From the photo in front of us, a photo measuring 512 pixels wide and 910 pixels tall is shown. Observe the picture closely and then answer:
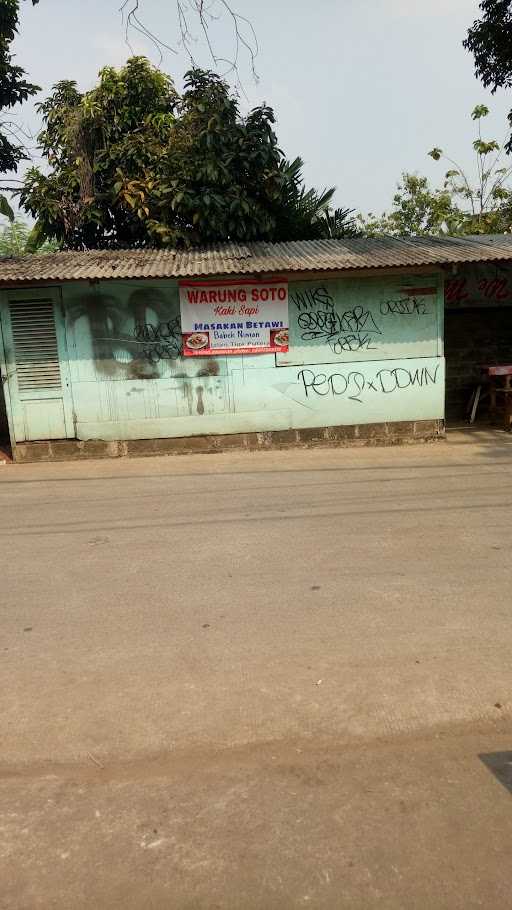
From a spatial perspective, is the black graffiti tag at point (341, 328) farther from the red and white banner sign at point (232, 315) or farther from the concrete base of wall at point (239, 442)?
the concrete base of wall at point (239, 442)

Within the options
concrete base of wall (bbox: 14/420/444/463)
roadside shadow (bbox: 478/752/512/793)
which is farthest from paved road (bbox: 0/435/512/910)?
concrete base of wall (bbox: 14/420/444/463)

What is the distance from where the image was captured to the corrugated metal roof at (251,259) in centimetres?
891

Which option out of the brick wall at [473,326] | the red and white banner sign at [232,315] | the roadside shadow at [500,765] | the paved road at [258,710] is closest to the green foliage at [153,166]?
the red and white banner sign at [232,315]

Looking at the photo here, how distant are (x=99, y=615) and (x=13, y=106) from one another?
40.4 ft

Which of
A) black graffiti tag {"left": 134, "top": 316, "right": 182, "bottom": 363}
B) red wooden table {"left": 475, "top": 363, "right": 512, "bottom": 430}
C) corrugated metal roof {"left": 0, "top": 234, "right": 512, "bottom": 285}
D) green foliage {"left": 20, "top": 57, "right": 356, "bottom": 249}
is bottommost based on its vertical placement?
red wooden table {"left": 475, "top": 363, "right": 512, "bottom": 430}

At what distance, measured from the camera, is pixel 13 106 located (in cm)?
1297

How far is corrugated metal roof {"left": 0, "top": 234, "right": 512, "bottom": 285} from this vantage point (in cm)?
891

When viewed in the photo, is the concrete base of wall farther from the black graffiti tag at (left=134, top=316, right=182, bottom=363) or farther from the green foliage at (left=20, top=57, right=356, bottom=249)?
the green foliage at (left=20, top=57, right=356, bottom=249)

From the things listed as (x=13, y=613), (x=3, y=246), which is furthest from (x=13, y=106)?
(x=3, y=246)

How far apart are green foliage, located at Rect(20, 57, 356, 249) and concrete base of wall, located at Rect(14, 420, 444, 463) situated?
3550 millimetres

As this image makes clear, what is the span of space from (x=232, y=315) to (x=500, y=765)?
769cm

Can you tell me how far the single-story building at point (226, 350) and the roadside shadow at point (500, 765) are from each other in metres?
7.30

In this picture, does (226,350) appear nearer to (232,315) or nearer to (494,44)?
(232,315)

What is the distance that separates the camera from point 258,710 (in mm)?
3100
